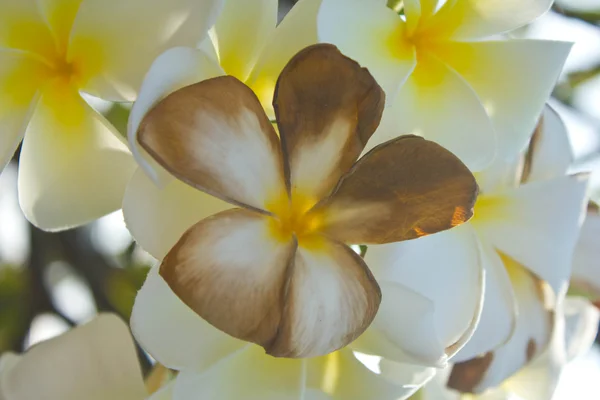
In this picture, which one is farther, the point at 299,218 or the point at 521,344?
the point at 521,344

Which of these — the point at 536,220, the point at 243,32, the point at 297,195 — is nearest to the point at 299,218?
the point at 297,195

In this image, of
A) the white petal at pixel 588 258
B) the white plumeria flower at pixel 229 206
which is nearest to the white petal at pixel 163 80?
the white plumeria flower at pixel 229 206

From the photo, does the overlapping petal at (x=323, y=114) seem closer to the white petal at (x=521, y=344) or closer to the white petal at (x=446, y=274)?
the white petal at (x=446, y=274)

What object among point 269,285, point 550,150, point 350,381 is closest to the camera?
point 269,285

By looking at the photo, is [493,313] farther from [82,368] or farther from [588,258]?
[82,368]

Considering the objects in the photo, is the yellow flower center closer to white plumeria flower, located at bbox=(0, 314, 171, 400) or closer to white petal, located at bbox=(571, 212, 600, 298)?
white plumeria flower, located at bbox=(0, 314, 171, 400)

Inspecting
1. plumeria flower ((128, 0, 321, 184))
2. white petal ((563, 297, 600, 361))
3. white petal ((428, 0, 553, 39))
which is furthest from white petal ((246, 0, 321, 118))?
white petal ((563, 297, 600, 361))
